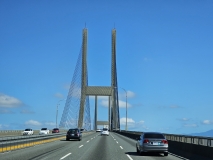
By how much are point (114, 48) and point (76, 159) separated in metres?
61.0

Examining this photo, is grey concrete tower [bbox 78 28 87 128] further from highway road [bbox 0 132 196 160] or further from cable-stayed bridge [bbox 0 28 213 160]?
highway road [bbox 0 132 196 160]

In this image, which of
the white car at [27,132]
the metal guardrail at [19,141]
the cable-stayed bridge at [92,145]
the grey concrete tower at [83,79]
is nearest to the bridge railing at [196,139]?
the cable-stayed bridge at [92,145]

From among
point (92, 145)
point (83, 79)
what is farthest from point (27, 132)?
point (92, 145)

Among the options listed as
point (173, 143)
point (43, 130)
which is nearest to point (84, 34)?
point (43, 130)

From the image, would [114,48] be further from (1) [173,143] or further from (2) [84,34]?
(1) [173,143]

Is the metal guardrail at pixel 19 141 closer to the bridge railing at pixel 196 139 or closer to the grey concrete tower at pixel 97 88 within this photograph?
the bridge railing at pixel 196 139

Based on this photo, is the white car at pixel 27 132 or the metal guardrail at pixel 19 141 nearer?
the metal guardrail at pixel 19 141

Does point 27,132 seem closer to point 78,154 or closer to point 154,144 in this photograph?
point 78,154

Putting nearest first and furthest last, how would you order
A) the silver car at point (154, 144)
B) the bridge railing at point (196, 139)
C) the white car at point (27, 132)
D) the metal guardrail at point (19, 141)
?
the silver car at point (154, 144) < the metal guardrail at point (19, 141) < the bridge railing at point (196, 139) < the white car at point (27, 132)

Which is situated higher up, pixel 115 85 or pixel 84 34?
pixel 84 34

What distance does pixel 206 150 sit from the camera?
15.7m

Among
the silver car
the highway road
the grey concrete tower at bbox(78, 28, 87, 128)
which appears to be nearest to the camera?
the highway road

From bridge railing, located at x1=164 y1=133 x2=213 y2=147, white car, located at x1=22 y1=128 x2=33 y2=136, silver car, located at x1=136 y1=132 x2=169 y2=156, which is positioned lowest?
white car, located at x1=22 y1=128 x2=33 y2=136

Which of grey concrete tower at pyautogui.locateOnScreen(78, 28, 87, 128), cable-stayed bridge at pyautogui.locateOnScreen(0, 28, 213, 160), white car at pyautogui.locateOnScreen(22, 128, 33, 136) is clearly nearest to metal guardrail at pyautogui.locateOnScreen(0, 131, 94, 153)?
cable-stayed bridge at pyautogui.locateOnScreen(0, 28, 213, 160)
